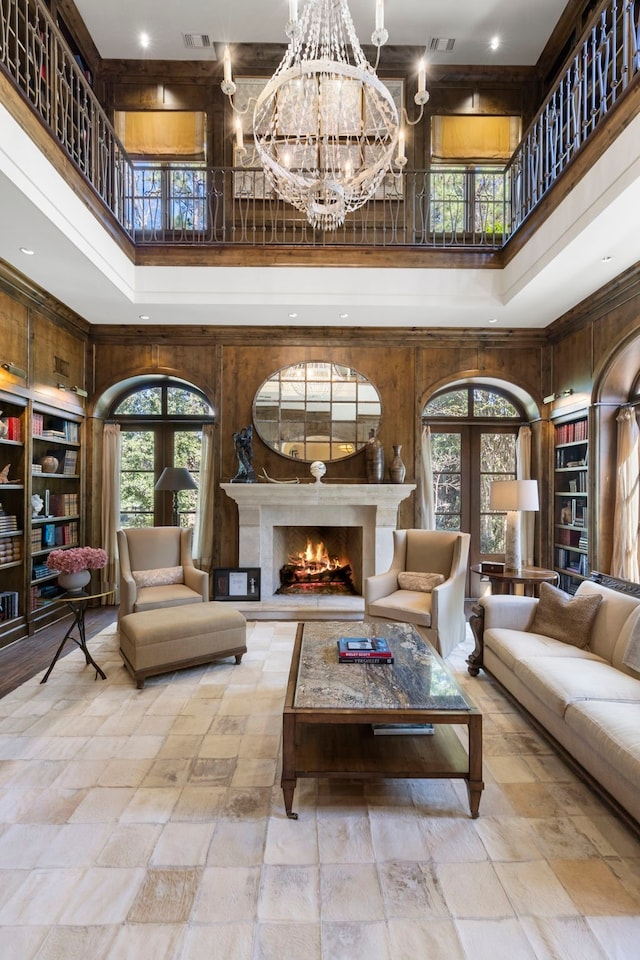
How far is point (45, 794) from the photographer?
2.27m

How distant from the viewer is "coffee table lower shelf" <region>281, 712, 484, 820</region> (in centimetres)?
209

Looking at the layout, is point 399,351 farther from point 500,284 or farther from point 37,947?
point 37,947

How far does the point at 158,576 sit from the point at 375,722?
292 centimetres

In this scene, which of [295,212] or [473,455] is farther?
[473,455]

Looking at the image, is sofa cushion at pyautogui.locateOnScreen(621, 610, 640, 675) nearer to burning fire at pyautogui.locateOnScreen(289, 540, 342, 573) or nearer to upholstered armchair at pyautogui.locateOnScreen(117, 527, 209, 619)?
upholstered armchair at pyautogui.locateOnScreen(117, 527, 209, 619)

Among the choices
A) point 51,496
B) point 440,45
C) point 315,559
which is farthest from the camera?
point 315,559

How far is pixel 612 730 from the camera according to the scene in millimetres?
2070

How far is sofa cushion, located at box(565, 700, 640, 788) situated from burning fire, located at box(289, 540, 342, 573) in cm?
400

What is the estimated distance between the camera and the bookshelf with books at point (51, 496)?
16.3 feet

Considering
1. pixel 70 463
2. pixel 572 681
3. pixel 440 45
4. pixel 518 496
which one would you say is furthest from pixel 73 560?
pixel 440 45

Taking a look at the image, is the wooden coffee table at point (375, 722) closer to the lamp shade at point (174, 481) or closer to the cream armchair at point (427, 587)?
the cream armchair at point (427, 587)

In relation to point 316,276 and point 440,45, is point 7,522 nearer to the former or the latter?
point 316,276

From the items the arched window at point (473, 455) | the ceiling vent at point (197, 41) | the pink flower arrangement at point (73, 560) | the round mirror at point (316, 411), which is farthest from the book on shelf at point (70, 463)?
the ceiling vent at point (197, 41)

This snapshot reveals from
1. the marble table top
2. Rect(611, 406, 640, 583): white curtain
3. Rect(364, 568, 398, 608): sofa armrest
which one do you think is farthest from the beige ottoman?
Rect(611, 406, 640, 583): white curtain
